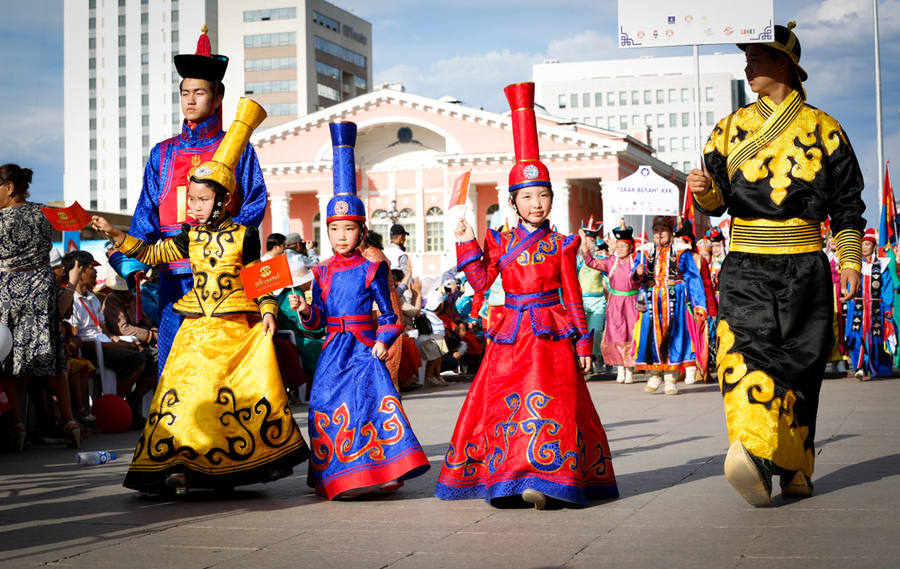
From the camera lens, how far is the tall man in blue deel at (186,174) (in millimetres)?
6344

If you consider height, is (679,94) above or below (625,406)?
above

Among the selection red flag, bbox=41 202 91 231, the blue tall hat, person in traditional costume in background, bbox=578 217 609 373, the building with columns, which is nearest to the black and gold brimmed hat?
the blue tall hat

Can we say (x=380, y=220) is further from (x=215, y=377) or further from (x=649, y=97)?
(x=649, y=97)

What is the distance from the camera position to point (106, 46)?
371ft

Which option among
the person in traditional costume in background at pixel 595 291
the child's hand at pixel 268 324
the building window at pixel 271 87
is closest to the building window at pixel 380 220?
the person in traditional costume in background at pixel 595 291

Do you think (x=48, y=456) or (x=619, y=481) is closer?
(x=619, y=481)

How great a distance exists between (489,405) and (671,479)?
1.34m

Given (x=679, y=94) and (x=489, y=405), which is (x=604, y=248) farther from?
(x=679, y=94)

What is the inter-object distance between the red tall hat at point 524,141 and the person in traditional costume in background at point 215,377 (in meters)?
1.61

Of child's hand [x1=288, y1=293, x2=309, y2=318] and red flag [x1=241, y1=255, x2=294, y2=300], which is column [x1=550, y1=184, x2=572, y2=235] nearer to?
child's hand [x1=288, y1=293, x2=309, y2=318]

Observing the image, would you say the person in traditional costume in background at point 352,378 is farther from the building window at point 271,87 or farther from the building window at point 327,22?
the building window at point 327,22

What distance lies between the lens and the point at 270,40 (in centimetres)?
10288

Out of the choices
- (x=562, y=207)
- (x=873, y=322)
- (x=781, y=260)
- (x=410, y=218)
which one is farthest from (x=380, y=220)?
(x=781, y=260)

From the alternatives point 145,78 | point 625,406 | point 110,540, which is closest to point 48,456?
point 110,540
